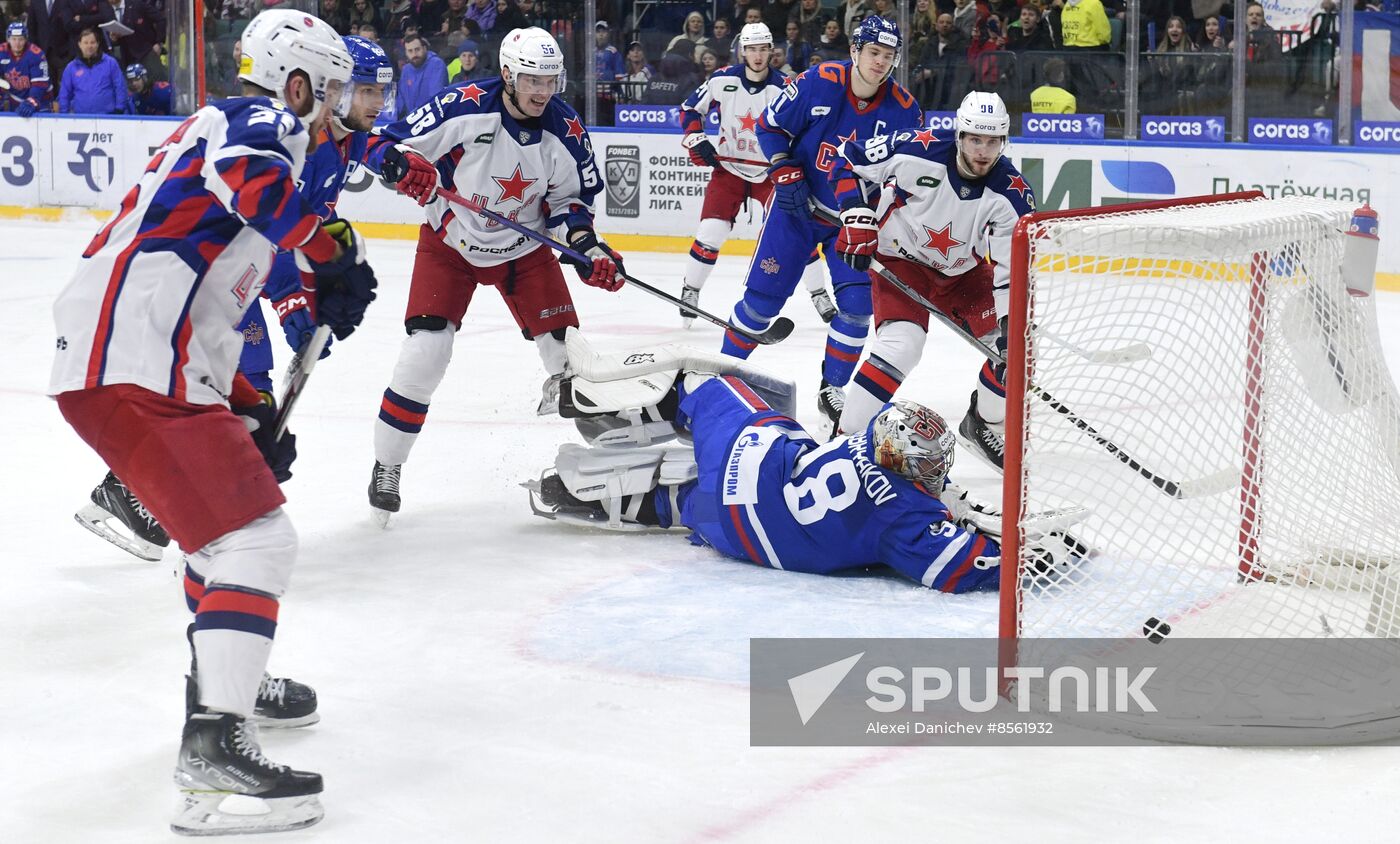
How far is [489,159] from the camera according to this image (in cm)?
430

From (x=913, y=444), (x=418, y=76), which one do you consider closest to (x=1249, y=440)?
(x=913, y=444)

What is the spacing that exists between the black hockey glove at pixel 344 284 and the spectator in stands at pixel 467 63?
795 centimetres

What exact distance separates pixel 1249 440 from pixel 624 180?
715 centimetres

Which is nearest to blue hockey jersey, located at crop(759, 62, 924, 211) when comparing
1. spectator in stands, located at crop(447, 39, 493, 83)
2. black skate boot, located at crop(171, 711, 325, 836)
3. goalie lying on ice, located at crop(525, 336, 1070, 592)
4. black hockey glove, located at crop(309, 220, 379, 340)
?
goalie lying on ice, located at crop(525, 336, 1070, 592)

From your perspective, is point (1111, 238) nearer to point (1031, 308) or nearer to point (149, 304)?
point (1031, 308)

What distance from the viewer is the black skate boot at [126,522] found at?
3725 mm

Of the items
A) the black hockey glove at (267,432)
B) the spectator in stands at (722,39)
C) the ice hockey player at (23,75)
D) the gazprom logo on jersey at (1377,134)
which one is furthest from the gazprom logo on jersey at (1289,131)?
the ice hockey player at (23,75)

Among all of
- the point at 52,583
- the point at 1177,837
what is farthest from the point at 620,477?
the point at 1177,837

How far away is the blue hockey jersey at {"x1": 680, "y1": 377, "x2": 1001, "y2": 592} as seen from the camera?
3.41 meters

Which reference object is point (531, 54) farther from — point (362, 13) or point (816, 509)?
point (362, 13)

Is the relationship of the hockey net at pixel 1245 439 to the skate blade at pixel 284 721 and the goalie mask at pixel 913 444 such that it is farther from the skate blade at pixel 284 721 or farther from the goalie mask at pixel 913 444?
the skate blade at pixel 284 721

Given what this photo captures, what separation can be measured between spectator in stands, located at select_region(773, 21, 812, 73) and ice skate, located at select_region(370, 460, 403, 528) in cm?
610

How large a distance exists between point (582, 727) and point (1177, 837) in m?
0.97

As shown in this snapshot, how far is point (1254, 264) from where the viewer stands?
10.2ft
